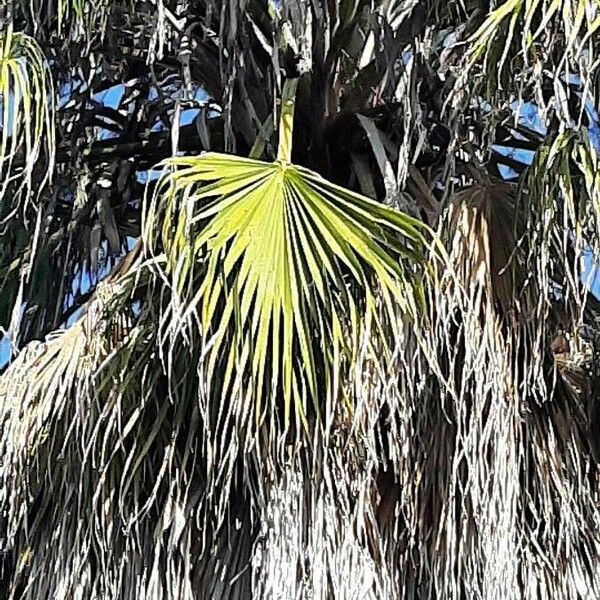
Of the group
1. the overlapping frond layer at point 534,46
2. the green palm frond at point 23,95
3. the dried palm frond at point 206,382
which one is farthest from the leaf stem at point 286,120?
the green palm frond at point 23,95

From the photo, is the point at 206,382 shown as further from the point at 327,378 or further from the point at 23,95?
the point at 23,95

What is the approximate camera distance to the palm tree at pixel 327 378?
7.50 ft

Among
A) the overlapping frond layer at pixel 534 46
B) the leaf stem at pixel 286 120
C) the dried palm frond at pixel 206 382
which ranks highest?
the overlapping frond layer at pixel 534 46

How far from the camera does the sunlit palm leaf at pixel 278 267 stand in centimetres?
223

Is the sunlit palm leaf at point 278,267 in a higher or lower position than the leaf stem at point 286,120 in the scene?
lower

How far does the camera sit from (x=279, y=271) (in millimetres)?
2275

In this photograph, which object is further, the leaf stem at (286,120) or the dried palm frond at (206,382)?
the leaf stem at (286,120)

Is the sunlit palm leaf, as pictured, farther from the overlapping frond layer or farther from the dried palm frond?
the overlapping frond layer

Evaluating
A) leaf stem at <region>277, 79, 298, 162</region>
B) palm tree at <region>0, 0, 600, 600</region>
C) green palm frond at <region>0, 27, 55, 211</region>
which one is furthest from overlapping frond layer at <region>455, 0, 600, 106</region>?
green palm frond at <region>0, 27, 55, 211</region>

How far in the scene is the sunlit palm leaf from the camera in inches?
87.9

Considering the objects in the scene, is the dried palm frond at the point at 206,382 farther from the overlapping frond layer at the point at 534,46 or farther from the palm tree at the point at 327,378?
the overlapping frond layer at the point at 534,46

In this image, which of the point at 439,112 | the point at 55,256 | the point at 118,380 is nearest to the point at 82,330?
the point at 118,380

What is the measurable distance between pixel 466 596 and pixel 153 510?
24.8 inches

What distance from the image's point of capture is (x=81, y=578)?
2.42 meters
